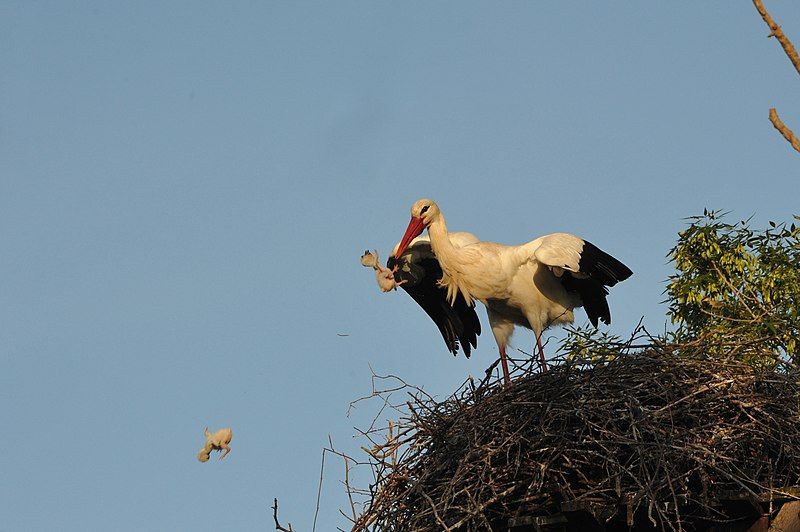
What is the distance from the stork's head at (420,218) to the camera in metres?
8.27

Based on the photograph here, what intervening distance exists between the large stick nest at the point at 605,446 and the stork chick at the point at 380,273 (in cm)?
210

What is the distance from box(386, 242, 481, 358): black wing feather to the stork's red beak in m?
0.23

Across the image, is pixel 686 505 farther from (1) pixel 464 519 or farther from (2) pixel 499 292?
(2) pixel 499 292

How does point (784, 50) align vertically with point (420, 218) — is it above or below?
below

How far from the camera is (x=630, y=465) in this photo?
5.24 metres

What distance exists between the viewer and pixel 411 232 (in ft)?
27.3

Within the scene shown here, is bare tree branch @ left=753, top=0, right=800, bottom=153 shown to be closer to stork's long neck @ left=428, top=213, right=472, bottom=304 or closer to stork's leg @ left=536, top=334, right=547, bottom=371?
stork's leg @ left=536, top=334, right=547, bottom=371

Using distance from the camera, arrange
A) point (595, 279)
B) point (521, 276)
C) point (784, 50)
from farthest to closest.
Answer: point (521, 276), point (595, 279), point (784, 50)

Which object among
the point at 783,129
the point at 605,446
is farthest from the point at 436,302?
the point at 783,129

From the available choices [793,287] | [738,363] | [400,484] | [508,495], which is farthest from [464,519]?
[793,287]

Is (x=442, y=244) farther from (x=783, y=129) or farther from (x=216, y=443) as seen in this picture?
(x=783, y=129)

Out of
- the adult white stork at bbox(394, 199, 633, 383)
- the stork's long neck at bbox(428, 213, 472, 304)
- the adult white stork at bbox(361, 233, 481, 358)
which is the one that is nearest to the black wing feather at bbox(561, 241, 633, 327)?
the adult white stork at bbox(394, 199, 633, 383)

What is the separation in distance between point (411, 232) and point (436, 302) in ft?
2.13

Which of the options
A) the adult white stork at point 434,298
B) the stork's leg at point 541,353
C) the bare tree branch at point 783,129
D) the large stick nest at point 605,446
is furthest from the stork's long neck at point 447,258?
the bare tree branch at point 783,129
